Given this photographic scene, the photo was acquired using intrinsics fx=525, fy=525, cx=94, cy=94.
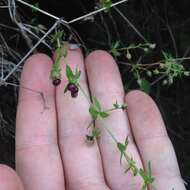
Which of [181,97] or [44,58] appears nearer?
[44,58]

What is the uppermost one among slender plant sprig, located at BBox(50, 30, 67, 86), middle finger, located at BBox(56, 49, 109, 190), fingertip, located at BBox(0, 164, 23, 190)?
slender plant sprig, located at BBox(50, 30, 67, 86)

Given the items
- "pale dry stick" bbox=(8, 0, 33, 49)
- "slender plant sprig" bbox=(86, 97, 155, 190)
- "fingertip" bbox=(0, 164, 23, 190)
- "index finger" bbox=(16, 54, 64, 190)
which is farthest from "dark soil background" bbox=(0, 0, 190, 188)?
"fingertip" bbox=(0, 164, 23, 190)

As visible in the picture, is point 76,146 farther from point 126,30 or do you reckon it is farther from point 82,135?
point 126,30

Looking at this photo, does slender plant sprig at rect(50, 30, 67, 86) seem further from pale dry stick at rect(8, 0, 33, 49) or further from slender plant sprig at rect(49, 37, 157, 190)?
pale dry stick at rect(8, 0, 33, 49)

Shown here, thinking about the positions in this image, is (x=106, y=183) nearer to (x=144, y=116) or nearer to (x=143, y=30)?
(x=144, y=116)

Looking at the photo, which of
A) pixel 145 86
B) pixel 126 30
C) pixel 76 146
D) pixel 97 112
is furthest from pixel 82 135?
pixel 126 30

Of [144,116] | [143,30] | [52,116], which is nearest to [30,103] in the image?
[52,116]
